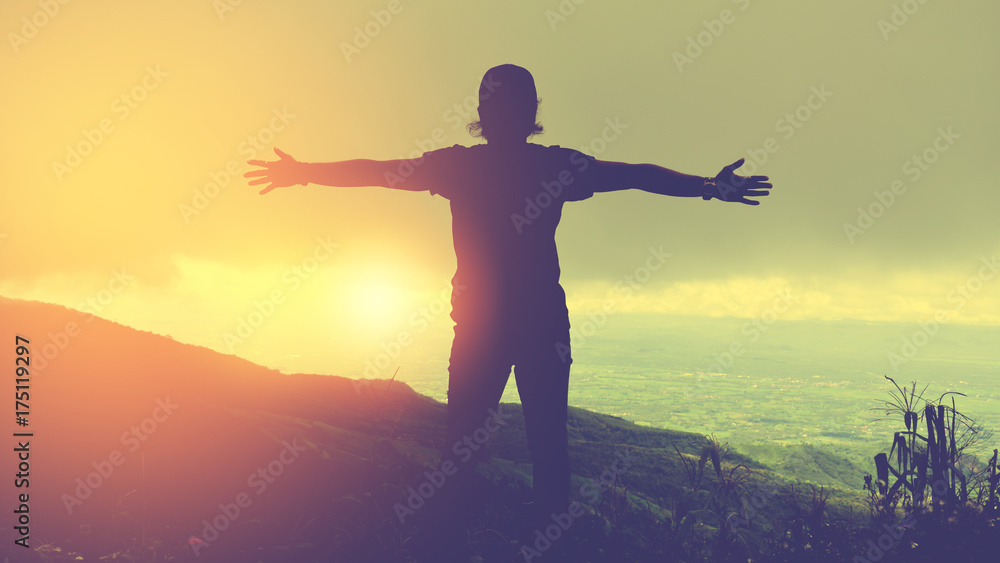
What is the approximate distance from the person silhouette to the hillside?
98 cm

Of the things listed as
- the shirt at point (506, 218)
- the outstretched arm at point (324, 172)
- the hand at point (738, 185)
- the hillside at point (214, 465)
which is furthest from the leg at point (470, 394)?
the hand at point (738, 185)

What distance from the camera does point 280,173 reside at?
15.0 ft

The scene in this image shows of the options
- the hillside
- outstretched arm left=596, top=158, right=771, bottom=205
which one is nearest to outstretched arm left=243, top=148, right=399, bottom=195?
outstretched arm left=596, top=158, right=771, bottom=205

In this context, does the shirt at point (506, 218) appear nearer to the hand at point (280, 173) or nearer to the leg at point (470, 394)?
the leg at point (470, 394)

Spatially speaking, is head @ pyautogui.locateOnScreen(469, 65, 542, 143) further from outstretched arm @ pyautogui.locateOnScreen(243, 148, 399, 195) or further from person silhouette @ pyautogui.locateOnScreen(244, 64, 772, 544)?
outstretched arm @ pyautogui.locateOnScreen(243, 148, 399, 195)

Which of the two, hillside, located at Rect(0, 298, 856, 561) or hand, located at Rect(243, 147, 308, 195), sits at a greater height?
hand, located at Rect(243, 147, 308, 195)

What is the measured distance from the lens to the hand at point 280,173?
455cm

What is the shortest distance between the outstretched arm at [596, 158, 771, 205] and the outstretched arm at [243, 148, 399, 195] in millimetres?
1713

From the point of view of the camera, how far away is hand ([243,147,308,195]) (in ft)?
14.9

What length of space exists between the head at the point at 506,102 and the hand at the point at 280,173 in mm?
1524

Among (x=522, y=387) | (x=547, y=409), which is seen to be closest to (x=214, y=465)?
(x=522, y=387)

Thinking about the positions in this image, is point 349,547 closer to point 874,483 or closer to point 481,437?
point 481,437


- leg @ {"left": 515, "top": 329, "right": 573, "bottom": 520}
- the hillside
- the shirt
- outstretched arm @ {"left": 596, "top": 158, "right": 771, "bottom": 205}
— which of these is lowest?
the hillside

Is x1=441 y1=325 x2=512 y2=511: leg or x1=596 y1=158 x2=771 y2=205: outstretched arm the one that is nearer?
x1=441 y1=325 x2=512 y2=511: leg
